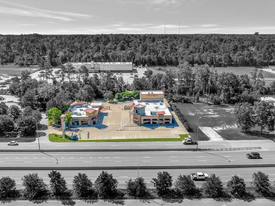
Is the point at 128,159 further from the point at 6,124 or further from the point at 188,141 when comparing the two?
the point at 6,124

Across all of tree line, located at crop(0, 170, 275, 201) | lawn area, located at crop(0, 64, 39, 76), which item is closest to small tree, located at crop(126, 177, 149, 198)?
tree line, located at crop(0, 170, 275, 201)

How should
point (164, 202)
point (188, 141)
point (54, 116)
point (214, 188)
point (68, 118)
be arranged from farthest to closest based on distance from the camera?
point (54, 116) → point (68, 118) → point (188, 141) → point (214, 188) → point (164, 202)

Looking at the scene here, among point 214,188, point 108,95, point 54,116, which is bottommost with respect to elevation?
point 214,188

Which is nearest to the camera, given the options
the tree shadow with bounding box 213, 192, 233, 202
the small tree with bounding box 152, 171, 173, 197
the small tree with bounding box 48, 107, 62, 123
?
the tree shadow with bounding box 213, 192, 233, 202

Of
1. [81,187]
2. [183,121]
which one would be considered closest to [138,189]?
[81,187]

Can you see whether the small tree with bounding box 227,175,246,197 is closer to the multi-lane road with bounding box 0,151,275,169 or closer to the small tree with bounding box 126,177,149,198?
the multi-lane road with bounding box 0,151,275,169
